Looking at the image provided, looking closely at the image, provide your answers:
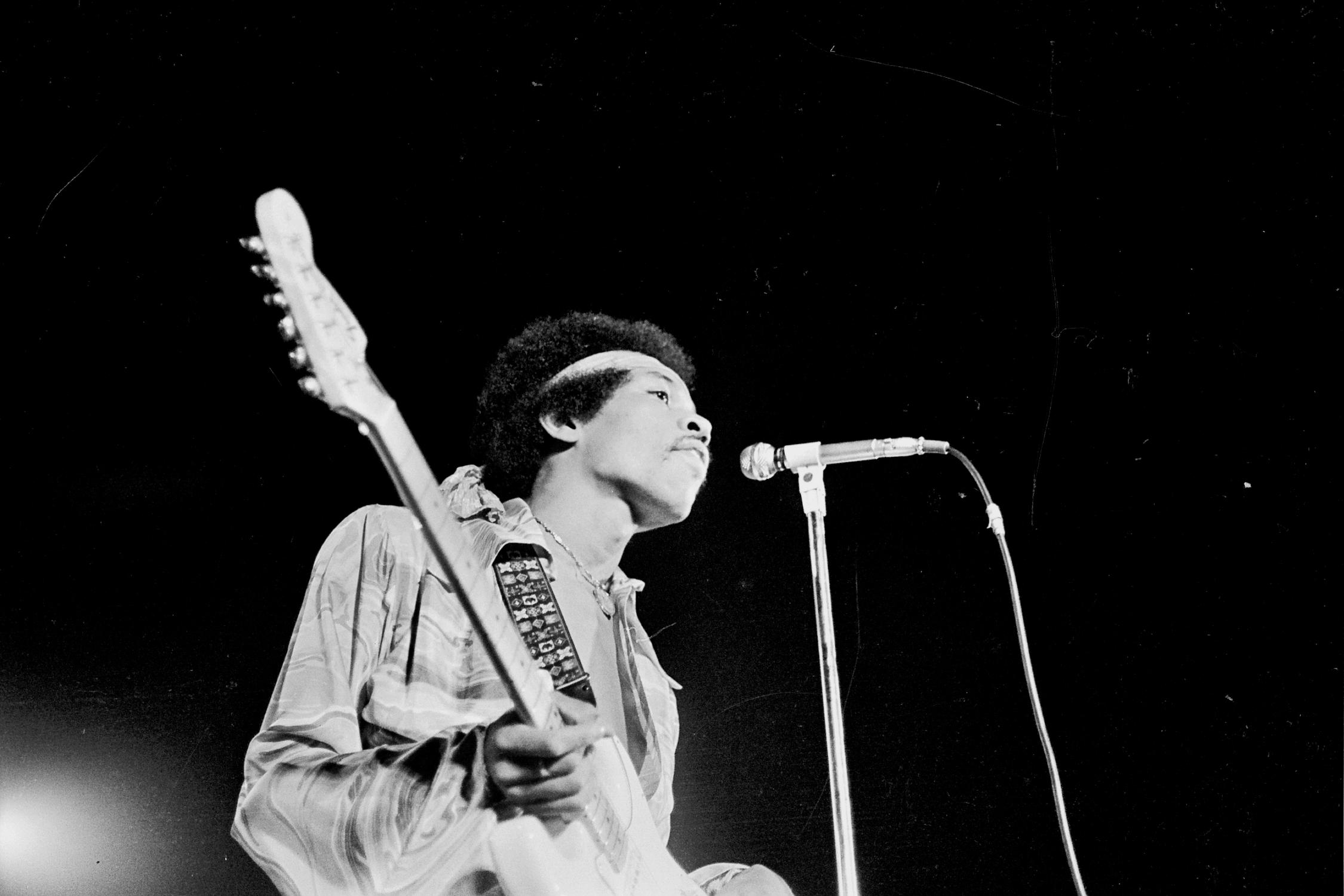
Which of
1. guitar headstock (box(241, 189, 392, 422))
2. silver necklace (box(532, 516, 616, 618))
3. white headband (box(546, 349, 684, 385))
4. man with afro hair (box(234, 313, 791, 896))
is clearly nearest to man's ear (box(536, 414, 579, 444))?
man with afro hair (box(234, 313, 791, 896))

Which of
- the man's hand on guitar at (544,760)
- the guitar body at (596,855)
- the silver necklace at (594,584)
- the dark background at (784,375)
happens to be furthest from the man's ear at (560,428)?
the man's hand on guitar at (544,760)

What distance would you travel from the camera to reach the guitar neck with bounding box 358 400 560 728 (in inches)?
44.0

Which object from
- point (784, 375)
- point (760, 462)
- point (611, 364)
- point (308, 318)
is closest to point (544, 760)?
point (308, 318)

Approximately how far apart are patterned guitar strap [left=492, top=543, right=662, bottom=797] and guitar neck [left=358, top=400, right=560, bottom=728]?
0.24 meters

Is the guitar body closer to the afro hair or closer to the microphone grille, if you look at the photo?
the microphone grille

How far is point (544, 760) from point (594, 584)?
0.89m

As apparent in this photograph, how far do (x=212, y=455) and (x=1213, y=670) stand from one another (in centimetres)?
235

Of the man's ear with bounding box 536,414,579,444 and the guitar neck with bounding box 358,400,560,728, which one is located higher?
the man's ear with bounding box 536,414,579,444

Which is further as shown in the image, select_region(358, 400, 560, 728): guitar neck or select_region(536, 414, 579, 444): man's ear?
select_region(536, 414, 579, 444): man's ear

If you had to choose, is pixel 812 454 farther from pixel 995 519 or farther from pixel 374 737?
pixel 374 737

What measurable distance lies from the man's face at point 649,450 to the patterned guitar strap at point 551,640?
369mm

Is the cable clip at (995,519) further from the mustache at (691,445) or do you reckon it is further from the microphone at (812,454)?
the mustache at (691,445)

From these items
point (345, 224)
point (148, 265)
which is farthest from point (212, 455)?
point (345, 224)

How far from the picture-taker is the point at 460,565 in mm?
1179
